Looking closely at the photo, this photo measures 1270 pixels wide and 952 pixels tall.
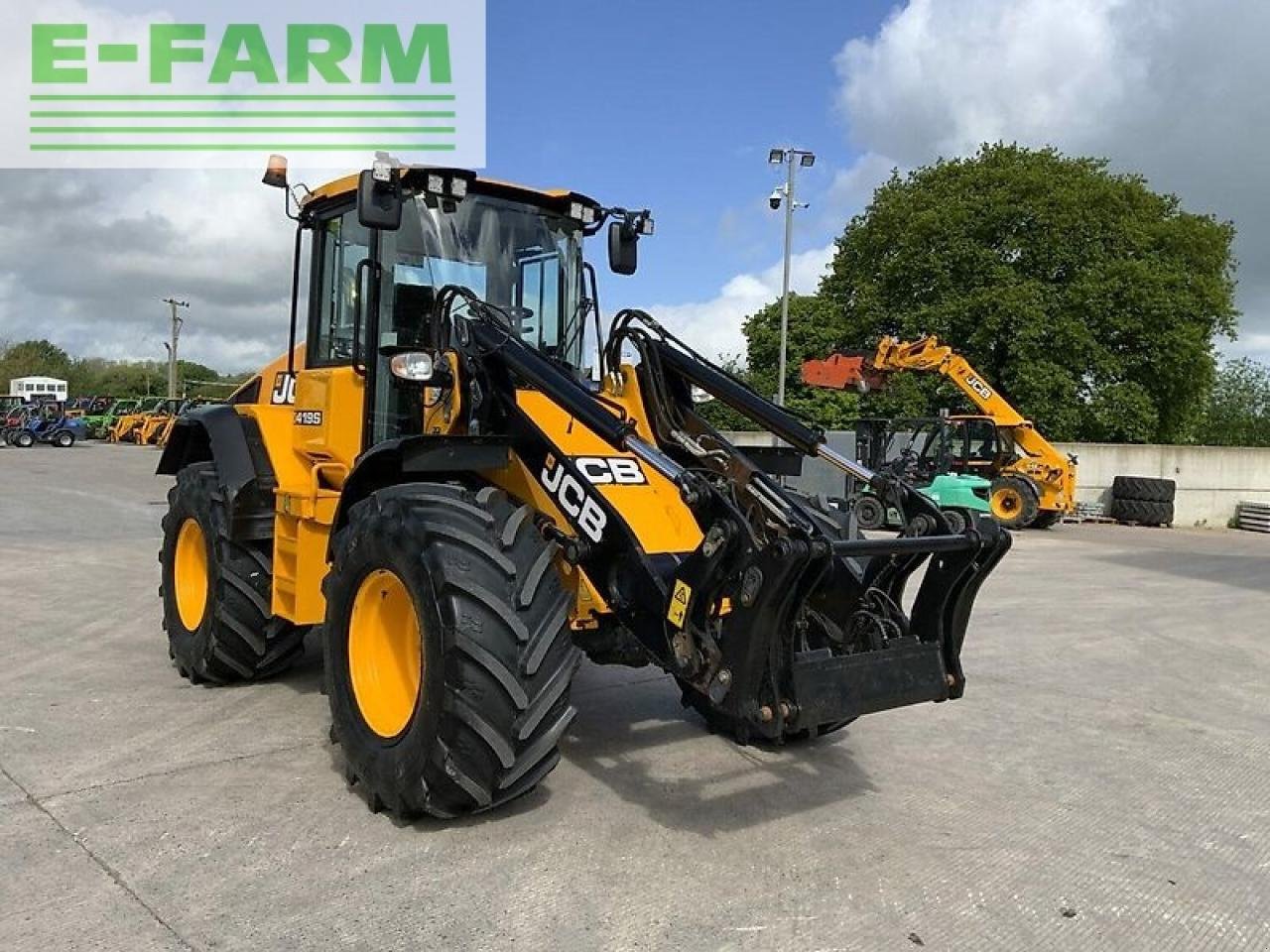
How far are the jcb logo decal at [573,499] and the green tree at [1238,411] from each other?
149ft

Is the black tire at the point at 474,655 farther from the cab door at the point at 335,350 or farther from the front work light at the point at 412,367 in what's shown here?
the cab door at the point at 335,350

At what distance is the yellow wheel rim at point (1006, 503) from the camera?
19.1 metres

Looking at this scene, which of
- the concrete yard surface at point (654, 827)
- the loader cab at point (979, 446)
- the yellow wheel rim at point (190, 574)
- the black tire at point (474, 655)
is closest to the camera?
the concrete yard surface at point (654, 827)

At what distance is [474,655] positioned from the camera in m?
3.64

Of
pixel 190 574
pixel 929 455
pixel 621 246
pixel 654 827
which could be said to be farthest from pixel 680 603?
pixel 929 455

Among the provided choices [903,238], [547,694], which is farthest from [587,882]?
[903,238]

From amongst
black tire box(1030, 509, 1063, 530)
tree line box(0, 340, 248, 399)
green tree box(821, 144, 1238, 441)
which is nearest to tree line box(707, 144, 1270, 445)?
green tree box(821, 144, 1238, 441)

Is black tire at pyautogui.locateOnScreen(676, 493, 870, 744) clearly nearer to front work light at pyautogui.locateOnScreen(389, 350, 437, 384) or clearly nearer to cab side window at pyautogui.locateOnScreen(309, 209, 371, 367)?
front work light at pyautogui.locateOnScreen(389, 350, 437, 384)

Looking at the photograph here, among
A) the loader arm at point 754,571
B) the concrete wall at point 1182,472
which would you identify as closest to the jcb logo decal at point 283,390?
the loader arm at point 754,571

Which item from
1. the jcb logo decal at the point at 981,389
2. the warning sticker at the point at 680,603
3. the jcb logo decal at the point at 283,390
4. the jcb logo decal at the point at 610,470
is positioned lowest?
the warning sticker at the point at 680,603

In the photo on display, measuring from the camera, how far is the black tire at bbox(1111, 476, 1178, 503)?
75.2ft

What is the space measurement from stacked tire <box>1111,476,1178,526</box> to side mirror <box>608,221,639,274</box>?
2063cm

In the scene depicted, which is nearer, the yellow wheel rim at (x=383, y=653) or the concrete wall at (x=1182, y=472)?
the yellow wheel rim at (x=383, y=653)

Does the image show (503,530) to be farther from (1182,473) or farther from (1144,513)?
(1182,473)
